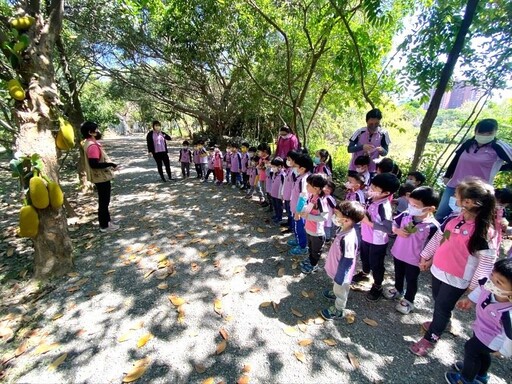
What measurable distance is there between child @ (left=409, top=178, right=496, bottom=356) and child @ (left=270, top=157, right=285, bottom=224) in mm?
2715

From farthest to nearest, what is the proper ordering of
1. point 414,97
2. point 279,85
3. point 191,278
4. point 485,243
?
point 279,85, point 414,97, point 191,278, point 485,243

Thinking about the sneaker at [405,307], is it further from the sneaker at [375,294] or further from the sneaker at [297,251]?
the sneaker at [297,251]

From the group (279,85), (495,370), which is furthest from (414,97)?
(279,85)

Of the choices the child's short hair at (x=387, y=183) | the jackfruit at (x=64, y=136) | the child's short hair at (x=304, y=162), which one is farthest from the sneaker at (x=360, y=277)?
the jackfruit at (x=64, y=136)

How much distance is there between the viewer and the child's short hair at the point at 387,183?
101 inches

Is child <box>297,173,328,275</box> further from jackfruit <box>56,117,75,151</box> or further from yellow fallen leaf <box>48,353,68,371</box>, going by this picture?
jackfruit <box>56,117,75,151</box>

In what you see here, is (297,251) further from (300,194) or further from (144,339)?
(144,339)

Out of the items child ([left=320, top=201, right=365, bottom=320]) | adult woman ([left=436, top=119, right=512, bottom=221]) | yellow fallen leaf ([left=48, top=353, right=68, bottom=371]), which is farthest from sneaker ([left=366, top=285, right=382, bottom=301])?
yellow fallen leaf ([left=48, top=353, right=68, bottom=371])

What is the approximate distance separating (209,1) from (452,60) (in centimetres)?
535

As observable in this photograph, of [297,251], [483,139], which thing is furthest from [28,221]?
[483,139]

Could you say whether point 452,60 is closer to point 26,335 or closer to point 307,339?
point 307,339

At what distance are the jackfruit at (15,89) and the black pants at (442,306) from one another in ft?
15.3

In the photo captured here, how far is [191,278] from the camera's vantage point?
3248mm

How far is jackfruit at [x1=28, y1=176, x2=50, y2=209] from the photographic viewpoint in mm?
2760
